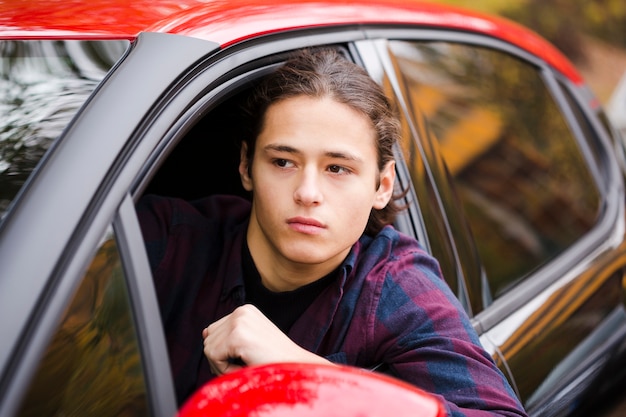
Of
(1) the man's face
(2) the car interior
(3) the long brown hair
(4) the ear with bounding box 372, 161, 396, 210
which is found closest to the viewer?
(1) the man's face

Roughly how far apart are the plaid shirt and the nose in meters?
0.22

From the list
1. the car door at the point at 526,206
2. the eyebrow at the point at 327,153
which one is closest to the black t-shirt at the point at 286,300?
the eyebrow at the point at 327,153

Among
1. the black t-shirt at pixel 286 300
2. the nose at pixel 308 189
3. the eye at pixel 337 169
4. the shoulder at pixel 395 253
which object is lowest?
the black t-shirt at pixel 286 300

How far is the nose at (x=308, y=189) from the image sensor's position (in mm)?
1761

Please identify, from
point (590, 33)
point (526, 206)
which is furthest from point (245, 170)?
point (590, 33)

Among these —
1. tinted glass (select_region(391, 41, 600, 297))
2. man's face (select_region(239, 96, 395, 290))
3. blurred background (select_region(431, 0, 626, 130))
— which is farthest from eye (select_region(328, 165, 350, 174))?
blurred background (select_region(431, 0, 626, 130))

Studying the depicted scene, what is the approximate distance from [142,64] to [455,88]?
7.95 feet

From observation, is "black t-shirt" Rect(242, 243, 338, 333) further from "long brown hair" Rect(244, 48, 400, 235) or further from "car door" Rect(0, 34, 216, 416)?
"car door" Rect(0, 34, 216, 416)

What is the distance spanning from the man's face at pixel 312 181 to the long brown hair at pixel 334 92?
3 centimetres

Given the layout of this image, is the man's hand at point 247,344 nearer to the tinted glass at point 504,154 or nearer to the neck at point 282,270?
the neck at point 282,270

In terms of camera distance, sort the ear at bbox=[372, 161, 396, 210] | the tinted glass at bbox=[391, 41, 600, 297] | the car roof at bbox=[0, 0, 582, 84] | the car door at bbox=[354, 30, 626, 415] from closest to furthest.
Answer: the car roof at bbox=[0, 0, 582, 84] < the ear at bbox=[372, 161, 396, 210] < the car door at bbox=[354, 30, 626, 415] < the tinted glass at bbox=[391, 41, 600, 297]

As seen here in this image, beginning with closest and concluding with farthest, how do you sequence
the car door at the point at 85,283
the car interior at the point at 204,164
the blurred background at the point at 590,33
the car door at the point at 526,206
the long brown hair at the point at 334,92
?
1. the car door at the point at 85,283
2. the long brown hair at the point at 334,92
3. the car door at the point at 526,206
4. the car interior at the point at 204,164
5. the blurred background at the point at 590,33

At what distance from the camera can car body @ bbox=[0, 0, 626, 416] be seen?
130cm

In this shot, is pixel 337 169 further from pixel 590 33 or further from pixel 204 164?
pixel 590 33
